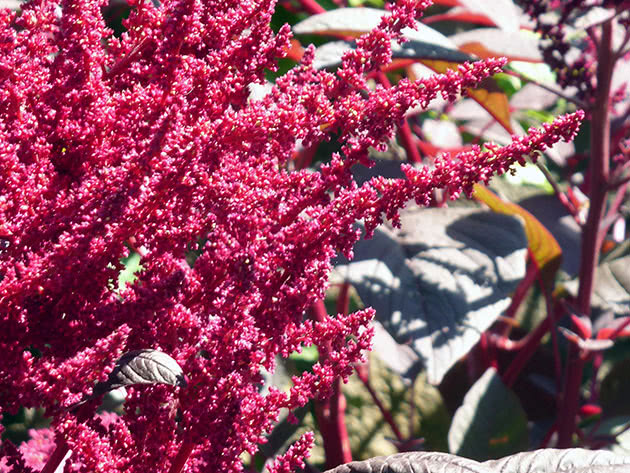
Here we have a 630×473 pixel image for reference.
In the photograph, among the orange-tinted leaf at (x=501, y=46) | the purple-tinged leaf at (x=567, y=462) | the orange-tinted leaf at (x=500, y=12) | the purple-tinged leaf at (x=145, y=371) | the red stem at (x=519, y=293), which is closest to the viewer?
the purple-tinged leaf at (x=145, y=371)

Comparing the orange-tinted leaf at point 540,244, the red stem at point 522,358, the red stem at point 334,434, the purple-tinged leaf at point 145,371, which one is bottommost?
the red stem at point 522,358

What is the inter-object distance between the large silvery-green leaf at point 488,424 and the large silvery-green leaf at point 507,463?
36 cm

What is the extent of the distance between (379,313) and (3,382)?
501 millimetres

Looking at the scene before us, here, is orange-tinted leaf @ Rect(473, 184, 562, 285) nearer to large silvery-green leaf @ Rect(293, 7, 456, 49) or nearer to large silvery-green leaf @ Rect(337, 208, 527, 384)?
large silvery-green leaf @ Rect(337, 208, 527, 384)

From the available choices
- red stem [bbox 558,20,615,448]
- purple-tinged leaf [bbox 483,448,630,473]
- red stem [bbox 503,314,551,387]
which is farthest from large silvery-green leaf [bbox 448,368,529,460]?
purple-tinged leaf [bbox 483,448,630,473]

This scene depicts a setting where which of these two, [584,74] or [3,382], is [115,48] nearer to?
[3,382]

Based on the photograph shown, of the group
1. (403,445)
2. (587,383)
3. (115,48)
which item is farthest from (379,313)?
(587,383)

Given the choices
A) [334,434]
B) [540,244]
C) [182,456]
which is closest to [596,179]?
[540,244]

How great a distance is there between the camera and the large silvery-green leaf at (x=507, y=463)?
0.52 metres

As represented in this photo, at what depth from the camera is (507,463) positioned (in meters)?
0.62

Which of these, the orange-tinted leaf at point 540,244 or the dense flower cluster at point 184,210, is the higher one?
the dense flower cluster at point 184,210

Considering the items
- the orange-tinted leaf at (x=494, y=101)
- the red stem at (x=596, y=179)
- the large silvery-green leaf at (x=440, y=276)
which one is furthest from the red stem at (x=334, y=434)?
the orange-tinted leaf at (x=494, y=101)

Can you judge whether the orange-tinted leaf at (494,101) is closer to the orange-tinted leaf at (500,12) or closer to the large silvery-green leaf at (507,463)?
the orange-tinted leaf at (500,12)

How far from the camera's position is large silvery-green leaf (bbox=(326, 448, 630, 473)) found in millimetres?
520
